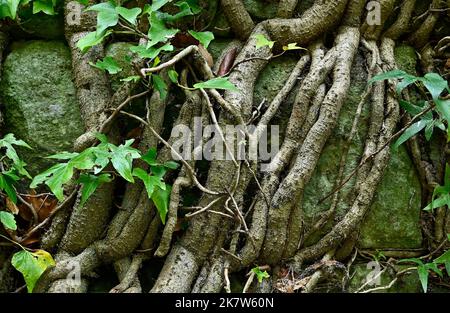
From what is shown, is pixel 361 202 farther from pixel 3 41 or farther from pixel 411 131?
pixel 3 41

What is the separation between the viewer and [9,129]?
1.75 metres

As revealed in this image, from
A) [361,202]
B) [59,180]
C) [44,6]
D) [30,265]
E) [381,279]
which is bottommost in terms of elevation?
[381,279]

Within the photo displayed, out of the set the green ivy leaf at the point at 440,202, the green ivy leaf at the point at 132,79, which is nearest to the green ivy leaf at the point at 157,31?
the green ivy leaf at the point at 132,79

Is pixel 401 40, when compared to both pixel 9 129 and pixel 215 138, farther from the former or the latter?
pixel 9 129

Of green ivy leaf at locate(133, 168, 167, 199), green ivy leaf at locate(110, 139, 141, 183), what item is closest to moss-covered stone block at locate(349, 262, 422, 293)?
green ivy leaf at locate(133, 168, 167, 199)

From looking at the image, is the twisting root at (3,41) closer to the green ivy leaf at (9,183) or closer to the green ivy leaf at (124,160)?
the green ivy leaf at (9,183)

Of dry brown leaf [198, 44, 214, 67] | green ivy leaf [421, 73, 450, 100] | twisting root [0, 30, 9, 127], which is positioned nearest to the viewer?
green ivy leaf [421, 73, 450, 100]

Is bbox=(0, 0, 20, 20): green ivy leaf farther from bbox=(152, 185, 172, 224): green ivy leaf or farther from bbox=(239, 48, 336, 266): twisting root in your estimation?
bbox=(239, 48, 336, 266): twisting root

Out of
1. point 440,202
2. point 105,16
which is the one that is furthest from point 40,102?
point 440,202

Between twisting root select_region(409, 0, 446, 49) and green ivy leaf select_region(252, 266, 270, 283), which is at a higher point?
twisting root select_region(409, 0, 446, 49)

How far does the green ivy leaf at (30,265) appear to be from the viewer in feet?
4.66

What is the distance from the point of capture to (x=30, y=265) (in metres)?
1.44

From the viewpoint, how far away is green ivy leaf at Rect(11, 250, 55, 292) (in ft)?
4.66
